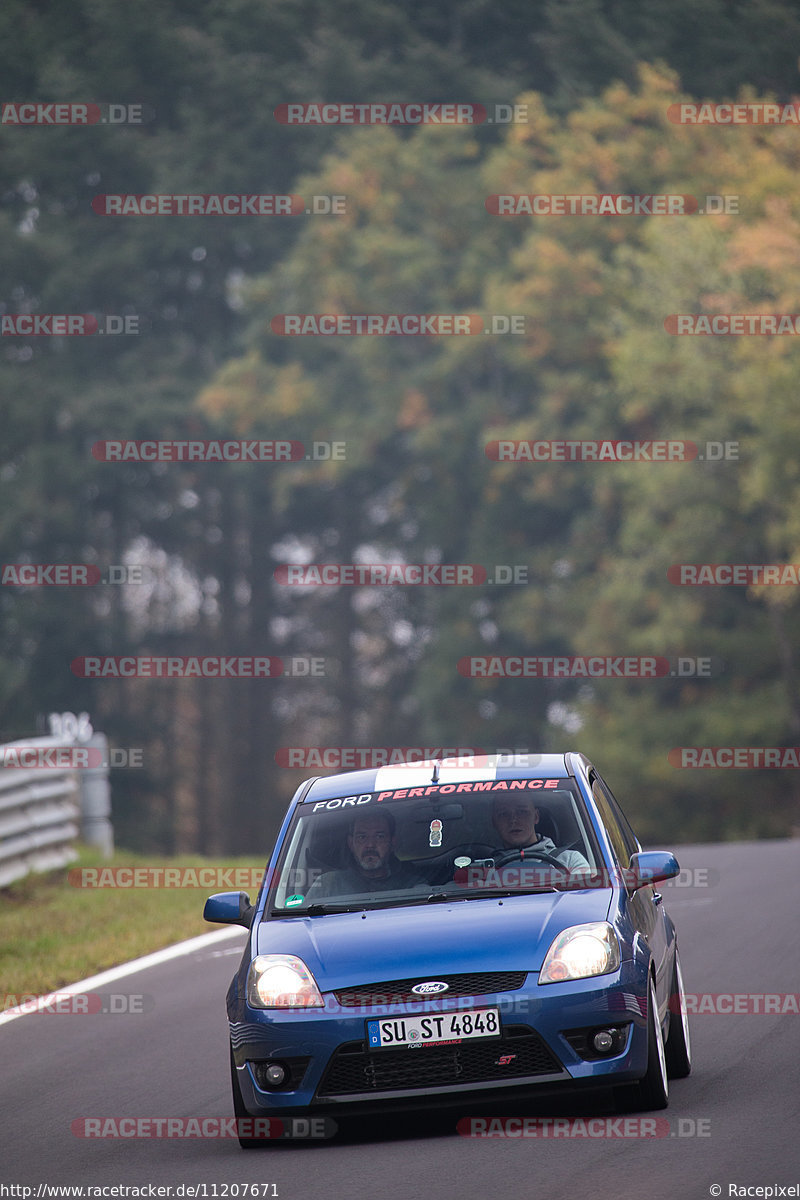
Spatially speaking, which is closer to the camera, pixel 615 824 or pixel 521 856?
pixel 521 856

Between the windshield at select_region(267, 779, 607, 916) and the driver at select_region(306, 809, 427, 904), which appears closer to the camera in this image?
the windshield at select_region(267, 779, 607, 916)

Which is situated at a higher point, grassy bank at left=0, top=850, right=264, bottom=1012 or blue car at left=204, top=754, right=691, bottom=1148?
blue car at left=204, top=754, right=691, bottom=1148

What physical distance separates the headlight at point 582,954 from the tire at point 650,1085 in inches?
10.8

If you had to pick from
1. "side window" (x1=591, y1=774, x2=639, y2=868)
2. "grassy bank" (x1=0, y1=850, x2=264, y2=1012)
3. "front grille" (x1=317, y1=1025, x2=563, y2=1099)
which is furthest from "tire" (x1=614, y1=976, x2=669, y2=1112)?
"grassy bank" (x1=0, y1=850, x2=264, y2=1012)

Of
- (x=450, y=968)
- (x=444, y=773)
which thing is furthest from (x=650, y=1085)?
(x=444, y=773)

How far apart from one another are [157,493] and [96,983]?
44581mm

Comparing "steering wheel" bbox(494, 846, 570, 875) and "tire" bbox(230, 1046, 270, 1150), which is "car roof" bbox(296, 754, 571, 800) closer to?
"steering wheel" bbox(494, 846, 570, 875)

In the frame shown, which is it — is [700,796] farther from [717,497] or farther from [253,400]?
[253,400]

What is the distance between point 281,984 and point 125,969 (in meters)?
6.33

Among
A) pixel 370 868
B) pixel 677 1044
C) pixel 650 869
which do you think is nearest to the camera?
pixel 650 869

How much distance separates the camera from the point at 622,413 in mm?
42688

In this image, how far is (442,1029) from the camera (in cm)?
727

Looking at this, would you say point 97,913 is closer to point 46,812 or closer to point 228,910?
point 46,812

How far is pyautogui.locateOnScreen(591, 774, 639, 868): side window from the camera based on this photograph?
8547 mm
